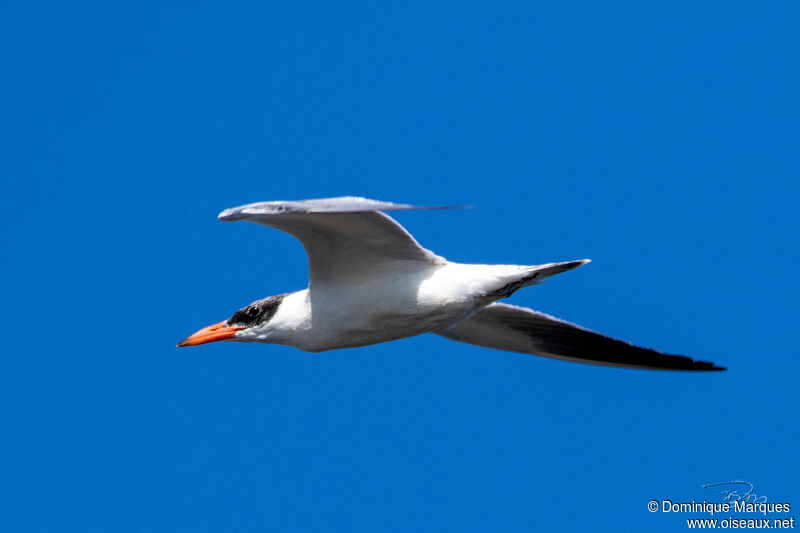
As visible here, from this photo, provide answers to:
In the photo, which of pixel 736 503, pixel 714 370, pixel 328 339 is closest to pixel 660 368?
pixel 714 370

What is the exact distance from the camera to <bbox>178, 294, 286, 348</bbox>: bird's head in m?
12.7

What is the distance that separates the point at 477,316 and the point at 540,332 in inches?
33.7

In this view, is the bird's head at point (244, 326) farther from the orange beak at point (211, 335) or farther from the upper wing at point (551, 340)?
the upper wing at point (551, 340)

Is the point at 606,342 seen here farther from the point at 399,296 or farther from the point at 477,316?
the point at 399,296

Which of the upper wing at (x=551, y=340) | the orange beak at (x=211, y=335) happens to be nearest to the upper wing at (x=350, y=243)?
the orange beak at (x=211, y=335)

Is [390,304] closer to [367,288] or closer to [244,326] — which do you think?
[367,288]

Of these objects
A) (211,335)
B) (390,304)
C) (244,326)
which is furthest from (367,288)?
(211,335)

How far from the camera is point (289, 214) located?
10820 mm

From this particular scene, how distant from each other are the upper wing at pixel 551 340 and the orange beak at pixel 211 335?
2696mm

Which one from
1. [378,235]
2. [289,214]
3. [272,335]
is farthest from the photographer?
[272,335]

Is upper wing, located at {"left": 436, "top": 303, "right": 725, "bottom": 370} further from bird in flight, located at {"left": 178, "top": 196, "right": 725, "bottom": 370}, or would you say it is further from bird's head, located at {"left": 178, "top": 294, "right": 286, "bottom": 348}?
bird's head, located at {"left": 178, "top": 294, "right": 286, "bottom": 348}

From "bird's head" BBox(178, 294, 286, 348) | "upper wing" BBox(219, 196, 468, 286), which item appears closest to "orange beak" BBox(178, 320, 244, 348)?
"bird's head" BBox(178, 294, 286, 348)

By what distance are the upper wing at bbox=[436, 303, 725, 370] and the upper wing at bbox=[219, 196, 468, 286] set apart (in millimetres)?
1985

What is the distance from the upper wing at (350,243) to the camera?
11.3 meters
